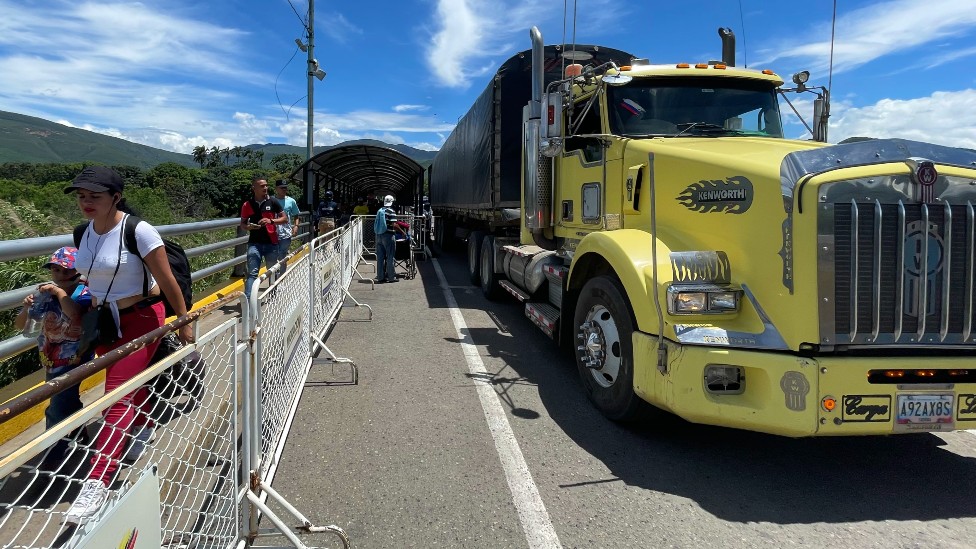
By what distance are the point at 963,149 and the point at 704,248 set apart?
1.51 m

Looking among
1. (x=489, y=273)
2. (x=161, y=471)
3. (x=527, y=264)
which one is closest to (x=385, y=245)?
(x=489, y=273)

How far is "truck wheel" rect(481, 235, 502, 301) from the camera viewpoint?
30.8 feet

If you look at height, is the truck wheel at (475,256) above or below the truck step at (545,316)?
above

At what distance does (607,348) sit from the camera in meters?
4.51

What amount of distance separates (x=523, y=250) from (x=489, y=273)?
2.06 metres

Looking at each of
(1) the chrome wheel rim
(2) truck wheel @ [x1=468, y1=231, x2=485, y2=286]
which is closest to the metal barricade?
(1) the chrome wheel rim

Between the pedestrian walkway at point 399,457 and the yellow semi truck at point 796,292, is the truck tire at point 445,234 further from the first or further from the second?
the yellow semi truck at point 796,292

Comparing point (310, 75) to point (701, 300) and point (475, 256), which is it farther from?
point (701, 300)

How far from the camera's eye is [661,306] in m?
3.71

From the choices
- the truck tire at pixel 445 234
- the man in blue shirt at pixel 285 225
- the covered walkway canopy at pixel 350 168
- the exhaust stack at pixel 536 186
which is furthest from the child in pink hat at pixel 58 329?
the covered walkway canopy at pixel 350 168

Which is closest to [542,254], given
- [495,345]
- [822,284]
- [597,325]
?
[495,345]

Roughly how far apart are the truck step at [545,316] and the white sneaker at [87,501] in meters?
4.13

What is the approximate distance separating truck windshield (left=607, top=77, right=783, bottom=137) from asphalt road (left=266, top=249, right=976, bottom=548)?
2.35 metres

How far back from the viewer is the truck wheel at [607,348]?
415 cm
